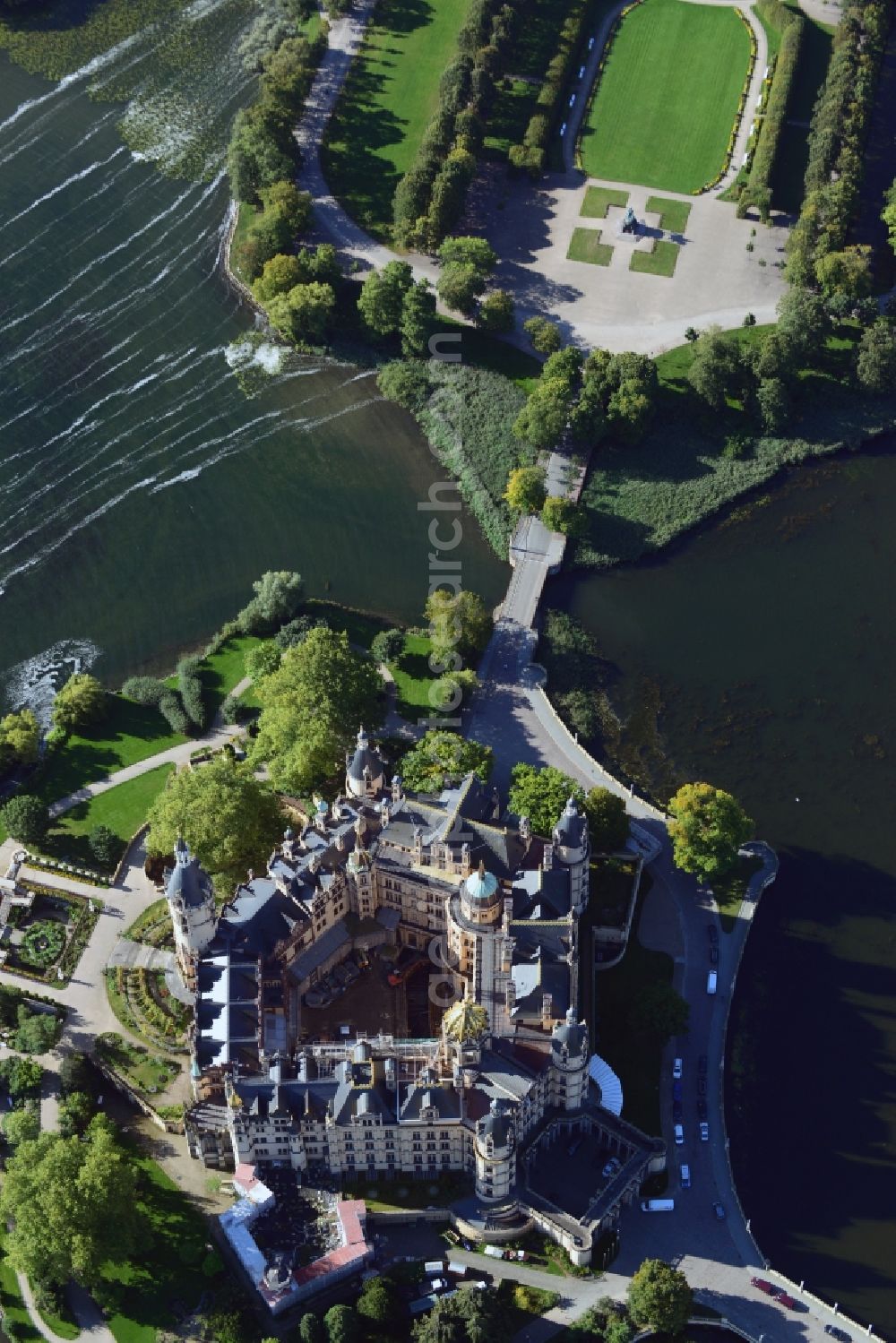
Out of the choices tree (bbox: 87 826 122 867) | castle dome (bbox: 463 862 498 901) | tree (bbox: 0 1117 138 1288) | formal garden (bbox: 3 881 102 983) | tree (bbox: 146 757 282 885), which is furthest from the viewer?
tree (bbox: 87 826 122 867)

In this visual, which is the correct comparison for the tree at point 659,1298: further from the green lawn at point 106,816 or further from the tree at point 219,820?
the green lawn at point 106,816

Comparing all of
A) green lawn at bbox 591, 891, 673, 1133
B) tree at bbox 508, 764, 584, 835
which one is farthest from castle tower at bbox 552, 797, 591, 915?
green lawn at bbox 591, 891, 673, 1133

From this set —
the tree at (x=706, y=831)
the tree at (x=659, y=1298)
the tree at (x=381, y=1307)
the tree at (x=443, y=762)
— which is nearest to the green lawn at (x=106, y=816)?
the tree at (x=443, y=762)

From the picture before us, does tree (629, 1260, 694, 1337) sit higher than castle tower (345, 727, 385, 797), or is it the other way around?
castle tower (345, 727, 385, 797)

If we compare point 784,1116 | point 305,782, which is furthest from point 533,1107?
point 305,782

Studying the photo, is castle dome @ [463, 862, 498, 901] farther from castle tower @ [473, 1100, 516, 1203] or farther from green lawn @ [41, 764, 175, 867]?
green lawn @ [41, 764, 175, 867]
